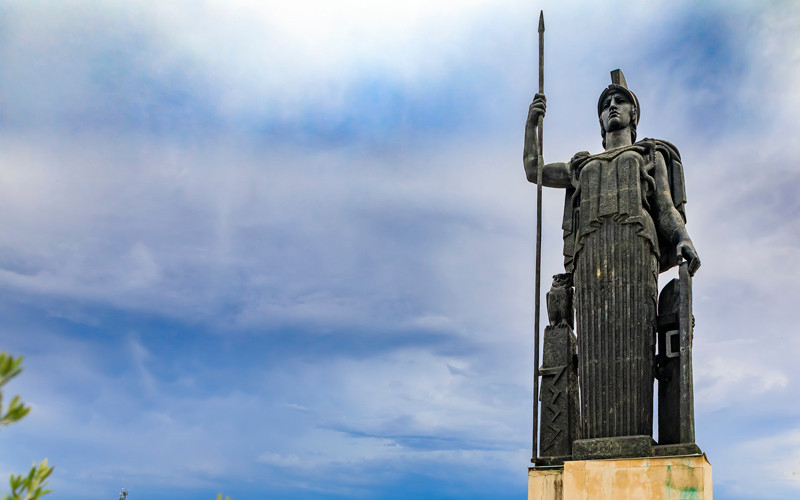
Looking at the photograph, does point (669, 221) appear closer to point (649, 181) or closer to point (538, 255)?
point (649, 181)

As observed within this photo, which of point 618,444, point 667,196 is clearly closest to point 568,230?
point 667,196

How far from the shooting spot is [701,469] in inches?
292

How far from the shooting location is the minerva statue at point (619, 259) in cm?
852

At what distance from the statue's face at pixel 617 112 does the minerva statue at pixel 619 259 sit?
0.04 feet

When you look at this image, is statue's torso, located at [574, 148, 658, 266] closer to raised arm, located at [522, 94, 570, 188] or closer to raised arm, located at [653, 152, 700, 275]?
raised arm, located at [653, 152, 700, 275]

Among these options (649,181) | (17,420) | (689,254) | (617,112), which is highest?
(617,112)

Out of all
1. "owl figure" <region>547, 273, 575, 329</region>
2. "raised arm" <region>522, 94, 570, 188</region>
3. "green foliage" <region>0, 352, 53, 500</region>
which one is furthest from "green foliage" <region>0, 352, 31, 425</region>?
"raised arm" <region>522, 94, 570, 188</region>

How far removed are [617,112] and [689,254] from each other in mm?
2360

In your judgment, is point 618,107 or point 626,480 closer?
point 626,480

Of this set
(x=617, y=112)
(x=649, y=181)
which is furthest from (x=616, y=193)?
(x=617, y=112)

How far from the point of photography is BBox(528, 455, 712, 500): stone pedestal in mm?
7465

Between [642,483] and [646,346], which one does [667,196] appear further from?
[642,483]

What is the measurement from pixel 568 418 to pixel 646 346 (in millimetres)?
1267

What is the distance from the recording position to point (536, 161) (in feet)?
34.1
